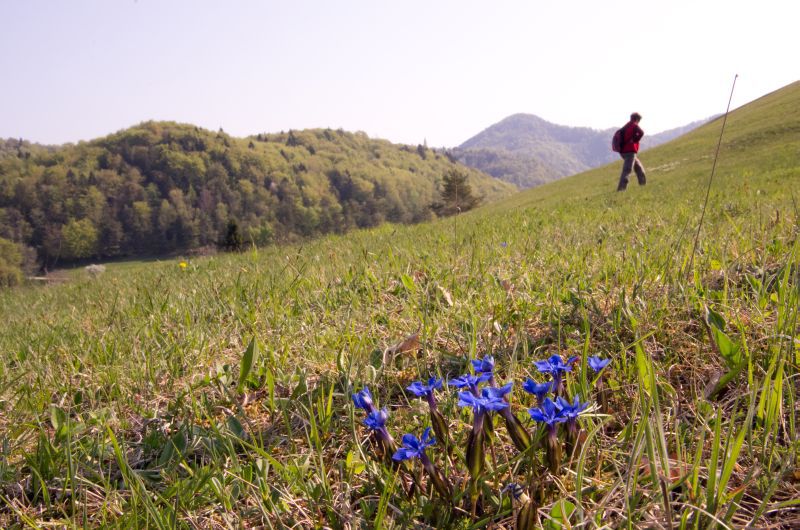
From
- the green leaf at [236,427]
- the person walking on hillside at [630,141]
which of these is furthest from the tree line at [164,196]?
the green leaf at [236,427]

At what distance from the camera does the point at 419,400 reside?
1826 mm

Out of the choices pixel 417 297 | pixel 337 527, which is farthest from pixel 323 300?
pixel 337 527

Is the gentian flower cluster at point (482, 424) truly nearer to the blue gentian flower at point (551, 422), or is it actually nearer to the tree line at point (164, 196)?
the blue gentian flower at point (551, 422)

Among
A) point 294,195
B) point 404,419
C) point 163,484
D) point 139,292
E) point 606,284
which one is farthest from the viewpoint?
point 294,195

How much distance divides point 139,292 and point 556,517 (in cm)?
453

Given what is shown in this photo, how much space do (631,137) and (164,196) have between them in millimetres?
176217

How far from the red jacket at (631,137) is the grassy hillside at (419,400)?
1378cm

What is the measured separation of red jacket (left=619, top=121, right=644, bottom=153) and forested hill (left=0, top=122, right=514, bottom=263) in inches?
4079

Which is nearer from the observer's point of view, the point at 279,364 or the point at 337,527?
the point at 337,527

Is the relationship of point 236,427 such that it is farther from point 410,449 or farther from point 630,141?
point 630,141

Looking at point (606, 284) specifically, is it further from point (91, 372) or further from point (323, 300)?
point (91, 372)

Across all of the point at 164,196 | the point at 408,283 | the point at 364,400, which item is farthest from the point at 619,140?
the point at 164,196

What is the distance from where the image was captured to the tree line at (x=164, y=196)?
456 feet

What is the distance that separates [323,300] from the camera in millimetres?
3369
